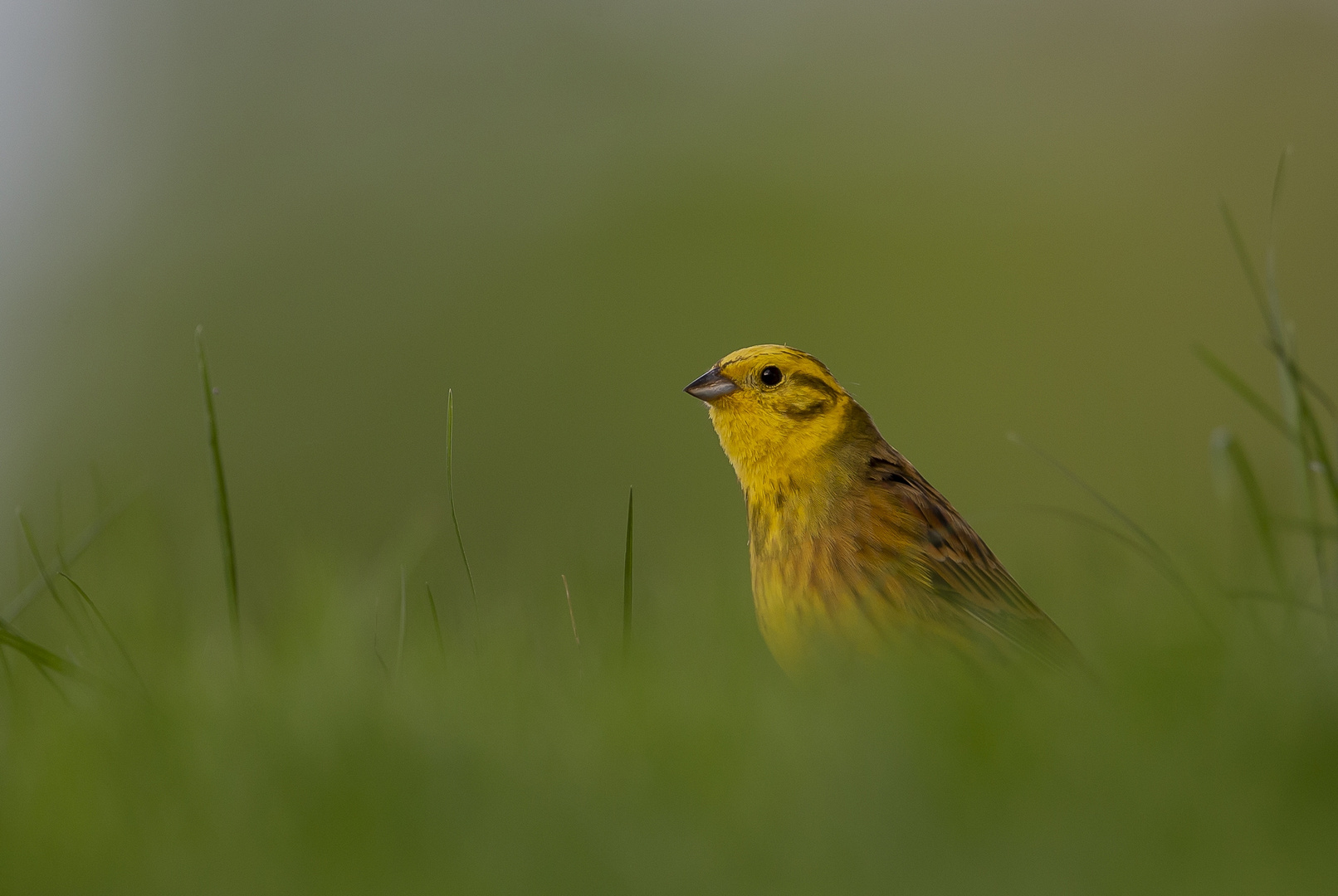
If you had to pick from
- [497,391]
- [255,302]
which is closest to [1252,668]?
[497,391]

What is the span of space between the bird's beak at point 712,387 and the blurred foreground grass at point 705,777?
158 centimetres

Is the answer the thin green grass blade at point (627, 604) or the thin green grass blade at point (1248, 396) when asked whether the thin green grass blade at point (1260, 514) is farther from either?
the thin green grass blade at point (627, 604)

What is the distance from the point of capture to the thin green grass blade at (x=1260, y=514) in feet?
8.44

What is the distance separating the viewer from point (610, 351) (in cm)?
2016

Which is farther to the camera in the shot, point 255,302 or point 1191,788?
point 255,302

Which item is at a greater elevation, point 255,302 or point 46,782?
point 255,302

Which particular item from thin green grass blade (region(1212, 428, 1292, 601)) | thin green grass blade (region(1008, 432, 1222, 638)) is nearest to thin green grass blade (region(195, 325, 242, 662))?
thin green grass blade (region(1008, 432, 1222, 638))

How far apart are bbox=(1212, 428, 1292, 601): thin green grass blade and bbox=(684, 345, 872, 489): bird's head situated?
1280 millimetres

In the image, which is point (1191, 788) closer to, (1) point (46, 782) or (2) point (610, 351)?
(1) point (46, 782)

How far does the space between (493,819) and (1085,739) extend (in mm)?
813

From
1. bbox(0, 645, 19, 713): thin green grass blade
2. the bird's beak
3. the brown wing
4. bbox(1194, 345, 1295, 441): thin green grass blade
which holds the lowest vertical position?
the brown wing

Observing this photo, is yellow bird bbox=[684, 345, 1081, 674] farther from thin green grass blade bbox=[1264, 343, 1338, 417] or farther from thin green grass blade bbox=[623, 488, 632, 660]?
thin green grass blade bbox=[1264, 343, 1338, 417]

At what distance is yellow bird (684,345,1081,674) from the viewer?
3.19 metres

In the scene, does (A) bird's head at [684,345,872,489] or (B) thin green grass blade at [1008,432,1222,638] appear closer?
(B) thin green grass blade at [1008,432,1222,638]
